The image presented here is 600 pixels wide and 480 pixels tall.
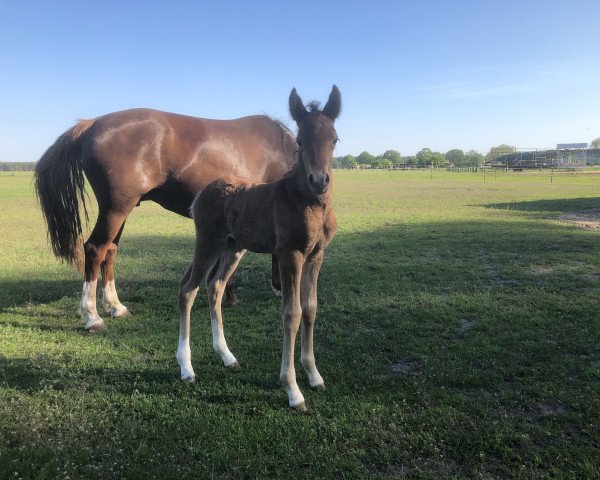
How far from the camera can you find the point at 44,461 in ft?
9.23

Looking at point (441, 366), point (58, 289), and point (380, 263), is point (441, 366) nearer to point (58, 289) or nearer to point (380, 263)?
point (380, 263)

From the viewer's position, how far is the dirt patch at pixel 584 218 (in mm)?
12586

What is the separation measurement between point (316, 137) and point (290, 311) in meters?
1.48

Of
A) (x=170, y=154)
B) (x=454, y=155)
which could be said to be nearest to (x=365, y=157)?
(x=454, y=155)

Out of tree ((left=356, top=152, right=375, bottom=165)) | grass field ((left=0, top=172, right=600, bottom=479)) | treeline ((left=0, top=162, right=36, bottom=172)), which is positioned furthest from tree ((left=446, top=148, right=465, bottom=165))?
grass field ((left=0, top=172, right=600, bottom=479))

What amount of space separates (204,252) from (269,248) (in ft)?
2.41

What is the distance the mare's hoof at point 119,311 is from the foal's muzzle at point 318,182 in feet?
12.7

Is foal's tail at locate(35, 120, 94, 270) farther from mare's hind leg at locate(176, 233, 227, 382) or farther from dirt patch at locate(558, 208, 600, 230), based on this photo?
dirt patch at locate(558, 208, 600, 230)

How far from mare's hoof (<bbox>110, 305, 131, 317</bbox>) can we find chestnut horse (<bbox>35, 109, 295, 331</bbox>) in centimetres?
1

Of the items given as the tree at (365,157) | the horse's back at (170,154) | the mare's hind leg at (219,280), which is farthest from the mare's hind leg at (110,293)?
the tree at (365,157)

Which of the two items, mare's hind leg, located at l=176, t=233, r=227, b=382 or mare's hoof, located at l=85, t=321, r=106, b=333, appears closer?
mare's hind leg, located at l=176, t=233, r=227, b=382

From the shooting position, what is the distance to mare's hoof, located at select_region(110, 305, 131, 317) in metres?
5.79

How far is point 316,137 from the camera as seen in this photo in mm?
3318

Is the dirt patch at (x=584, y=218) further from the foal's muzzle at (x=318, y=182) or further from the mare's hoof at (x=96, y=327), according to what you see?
the mare's hoof at (x=96, y=327)
